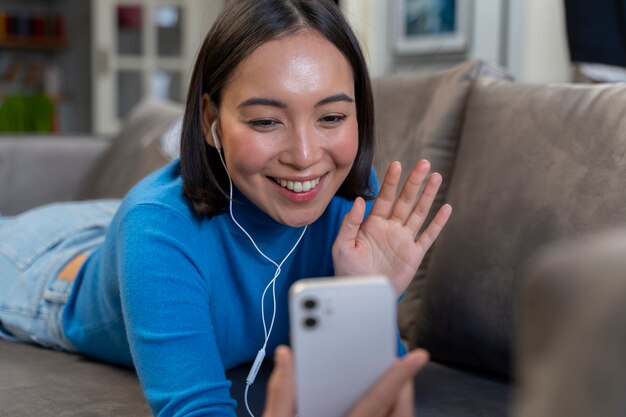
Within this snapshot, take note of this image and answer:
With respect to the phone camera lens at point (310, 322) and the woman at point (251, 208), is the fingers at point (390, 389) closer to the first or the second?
the phone camera lens at point (310, 322)

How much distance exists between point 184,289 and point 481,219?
527mm

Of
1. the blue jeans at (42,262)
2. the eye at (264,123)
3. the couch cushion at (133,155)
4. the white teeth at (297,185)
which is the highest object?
the eye at (264,123)

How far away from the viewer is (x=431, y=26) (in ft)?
9.83

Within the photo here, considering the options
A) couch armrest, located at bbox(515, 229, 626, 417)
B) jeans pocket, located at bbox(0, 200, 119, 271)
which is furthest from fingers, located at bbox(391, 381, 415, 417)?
jeans pocket, located at bbox(0, 200, 119, 271)

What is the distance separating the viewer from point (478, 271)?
4.37 ft

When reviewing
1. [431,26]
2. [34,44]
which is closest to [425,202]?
Result: [431,26]

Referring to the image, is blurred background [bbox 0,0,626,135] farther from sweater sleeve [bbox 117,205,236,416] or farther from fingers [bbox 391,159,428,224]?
sweater sleeve [bbox 117,205,236,416]

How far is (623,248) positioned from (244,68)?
0.75 meters

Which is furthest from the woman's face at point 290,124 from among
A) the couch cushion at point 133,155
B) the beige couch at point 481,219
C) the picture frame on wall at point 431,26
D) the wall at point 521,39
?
the picture frame on wall at point 431,26

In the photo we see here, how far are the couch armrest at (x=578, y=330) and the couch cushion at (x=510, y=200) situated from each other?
777 millimetres

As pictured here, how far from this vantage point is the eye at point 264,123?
1095 mm

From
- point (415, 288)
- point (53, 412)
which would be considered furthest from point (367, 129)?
point (53, 412)

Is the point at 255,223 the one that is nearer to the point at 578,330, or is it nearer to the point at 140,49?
the point at 578,330

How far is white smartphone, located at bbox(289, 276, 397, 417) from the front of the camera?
65cm
